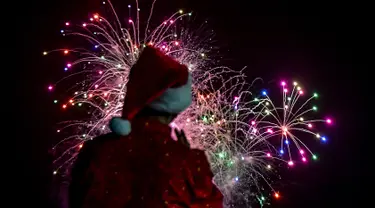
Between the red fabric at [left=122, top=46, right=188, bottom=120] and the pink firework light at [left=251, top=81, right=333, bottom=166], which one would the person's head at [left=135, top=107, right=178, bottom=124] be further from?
the pink firework light at [left=251, top=81, right=333, bottom=166]

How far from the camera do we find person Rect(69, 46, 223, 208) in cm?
193

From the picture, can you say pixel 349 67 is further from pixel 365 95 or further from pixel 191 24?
pixel 191 24

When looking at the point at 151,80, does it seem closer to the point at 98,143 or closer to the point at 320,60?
the point at 98,143

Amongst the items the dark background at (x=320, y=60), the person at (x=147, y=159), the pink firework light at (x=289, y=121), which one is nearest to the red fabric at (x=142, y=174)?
the person at (x=147, y=159)

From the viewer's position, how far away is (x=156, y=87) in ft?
6.70

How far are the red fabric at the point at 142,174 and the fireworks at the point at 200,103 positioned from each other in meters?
2.04

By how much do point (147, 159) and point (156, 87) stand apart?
287mm

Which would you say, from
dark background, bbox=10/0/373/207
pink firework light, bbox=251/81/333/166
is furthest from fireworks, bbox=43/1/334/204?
dark background, bbox=10/0/373/207

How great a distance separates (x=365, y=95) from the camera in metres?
5.05

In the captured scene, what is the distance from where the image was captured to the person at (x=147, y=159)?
1.93 metres

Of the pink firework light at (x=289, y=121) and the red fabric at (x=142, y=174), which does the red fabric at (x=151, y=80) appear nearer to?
the red fabric at (x=142, y=174)

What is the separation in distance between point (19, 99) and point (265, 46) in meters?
2.35

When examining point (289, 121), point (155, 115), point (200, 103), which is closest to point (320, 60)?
point (289, 121)

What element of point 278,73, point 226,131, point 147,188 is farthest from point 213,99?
point 147,188
